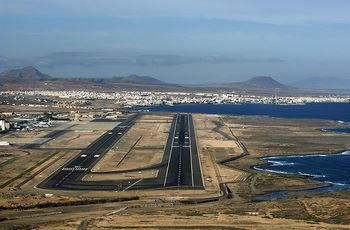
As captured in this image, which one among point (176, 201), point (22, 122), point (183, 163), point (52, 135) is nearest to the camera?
point (176, 201)

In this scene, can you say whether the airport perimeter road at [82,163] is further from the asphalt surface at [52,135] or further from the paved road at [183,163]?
the paved road at [183,163]

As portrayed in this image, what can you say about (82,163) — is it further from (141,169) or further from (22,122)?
(22,122)

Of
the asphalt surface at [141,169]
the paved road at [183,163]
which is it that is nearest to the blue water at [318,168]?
the paved road at [183,163]

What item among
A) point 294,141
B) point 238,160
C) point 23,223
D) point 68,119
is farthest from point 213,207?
point 68,119

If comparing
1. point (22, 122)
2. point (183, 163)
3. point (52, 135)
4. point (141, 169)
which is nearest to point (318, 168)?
point (183, 163)

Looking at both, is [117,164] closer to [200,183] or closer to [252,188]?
[200,183]

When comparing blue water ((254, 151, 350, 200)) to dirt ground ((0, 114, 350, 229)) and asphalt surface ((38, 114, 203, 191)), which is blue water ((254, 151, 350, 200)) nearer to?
dirt ground ((0, 114, 350, 229))
